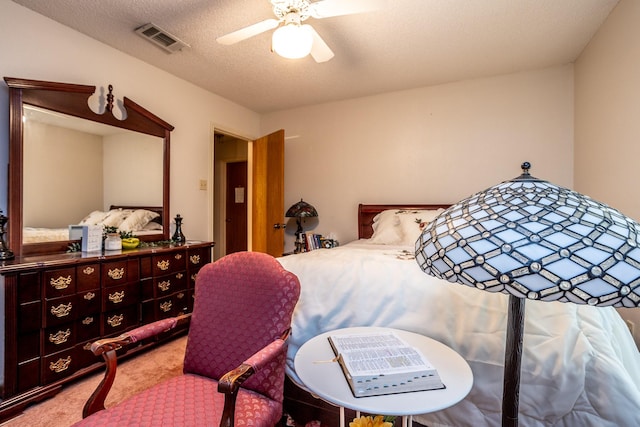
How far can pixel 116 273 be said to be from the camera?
6.93 ft

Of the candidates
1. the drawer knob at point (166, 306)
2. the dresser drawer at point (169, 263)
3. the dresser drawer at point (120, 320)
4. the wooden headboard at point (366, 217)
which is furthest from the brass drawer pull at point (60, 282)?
the wooden headboard at point (366, 217)

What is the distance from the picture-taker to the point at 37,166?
2.07m

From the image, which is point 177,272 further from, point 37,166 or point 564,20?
point 564,20

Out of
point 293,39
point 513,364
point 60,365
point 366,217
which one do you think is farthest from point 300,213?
point 513,364

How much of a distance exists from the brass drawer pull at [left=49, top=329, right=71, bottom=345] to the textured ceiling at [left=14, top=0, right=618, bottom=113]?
6.99ft

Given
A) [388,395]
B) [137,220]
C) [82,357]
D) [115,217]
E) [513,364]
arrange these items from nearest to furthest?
[513,364], [388,395], [82,357], [115,217], [137,220]

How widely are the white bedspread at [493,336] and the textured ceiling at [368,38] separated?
1798 millimetres

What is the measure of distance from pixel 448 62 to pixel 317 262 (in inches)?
91.4

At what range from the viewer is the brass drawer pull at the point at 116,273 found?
6.81 feet

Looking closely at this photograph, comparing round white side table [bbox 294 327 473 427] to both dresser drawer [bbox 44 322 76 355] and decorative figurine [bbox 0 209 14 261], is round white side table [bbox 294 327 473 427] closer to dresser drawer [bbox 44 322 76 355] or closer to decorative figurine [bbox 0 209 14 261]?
dresser drawer [bbox 44 322 76 355]

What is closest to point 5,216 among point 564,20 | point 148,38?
point 148,38

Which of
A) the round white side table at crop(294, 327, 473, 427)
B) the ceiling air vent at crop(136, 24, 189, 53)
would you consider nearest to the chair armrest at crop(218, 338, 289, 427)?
the round white side table at crop(294, 327, 473, 427)

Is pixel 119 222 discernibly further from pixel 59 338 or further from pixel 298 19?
pixel 298 19

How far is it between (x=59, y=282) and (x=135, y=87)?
5.97 ft
